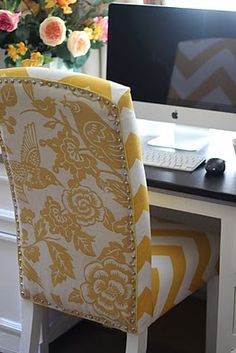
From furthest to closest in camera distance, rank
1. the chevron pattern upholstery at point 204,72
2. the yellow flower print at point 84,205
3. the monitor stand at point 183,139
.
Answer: the monitor stand at point 183,139 → the chevron pattern upholstery at point 204,72 → the yellow flower print at point 84,205

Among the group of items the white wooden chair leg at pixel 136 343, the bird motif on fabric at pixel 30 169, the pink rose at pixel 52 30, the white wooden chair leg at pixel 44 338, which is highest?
the pink rose at pixel 52 30

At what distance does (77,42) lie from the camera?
2.58m

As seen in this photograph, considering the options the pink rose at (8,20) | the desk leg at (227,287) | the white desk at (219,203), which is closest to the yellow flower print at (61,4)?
the pink rose at (8,20)

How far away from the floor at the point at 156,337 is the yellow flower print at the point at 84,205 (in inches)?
35.3

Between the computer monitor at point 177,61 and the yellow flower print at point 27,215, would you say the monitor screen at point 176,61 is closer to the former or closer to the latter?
the computer monitor at point 177,61

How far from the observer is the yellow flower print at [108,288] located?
191cm

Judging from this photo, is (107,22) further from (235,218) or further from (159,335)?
(159,335)

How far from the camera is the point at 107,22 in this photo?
8.64ft

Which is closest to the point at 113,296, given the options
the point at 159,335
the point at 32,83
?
the point at 32,83

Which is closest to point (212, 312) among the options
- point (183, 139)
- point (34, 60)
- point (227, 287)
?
point (227, 287)

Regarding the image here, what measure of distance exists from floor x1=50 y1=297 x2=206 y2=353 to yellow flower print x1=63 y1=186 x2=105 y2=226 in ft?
2.94

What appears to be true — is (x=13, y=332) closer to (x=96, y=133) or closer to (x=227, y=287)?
(x=227, y=287)

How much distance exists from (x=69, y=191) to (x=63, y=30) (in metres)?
0.85

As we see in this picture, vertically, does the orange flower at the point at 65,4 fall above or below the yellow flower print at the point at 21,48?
above
